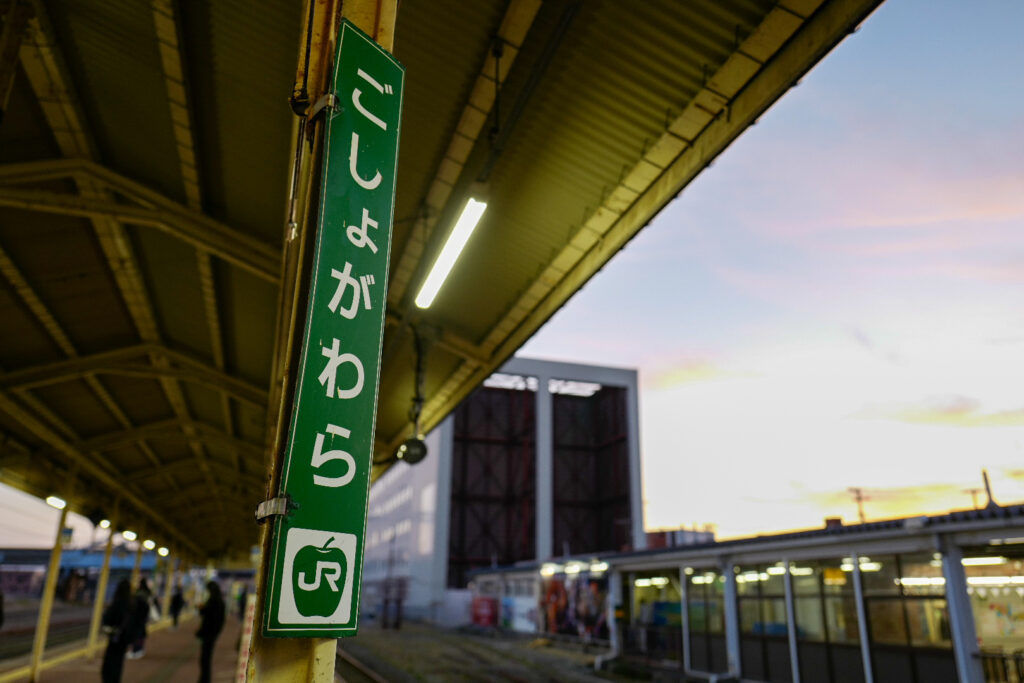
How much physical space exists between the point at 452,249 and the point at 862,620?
561 inches

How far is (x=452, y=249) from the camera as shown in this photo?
5.67m

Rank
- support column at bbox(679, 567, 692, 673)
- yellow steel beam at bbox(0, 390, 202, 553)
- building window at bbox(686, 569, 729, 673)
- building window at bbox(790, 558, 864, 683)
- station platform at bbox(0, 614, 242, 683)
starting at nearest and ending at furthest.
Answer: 1. yellow steel beam at bbox(0, 390, 202, 553)
2. station platform at bbox(0, 614, 242, 683)
3. building window at bbox(790, 558, 864, 683)
4. building window at bbox(686, 569, 729, 673)
5. support column at bbox(679, 567, 692, 673)

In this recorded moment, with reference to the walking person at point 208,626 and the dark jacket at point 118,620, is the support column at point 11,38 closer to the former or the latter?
the dark jacket at point 118,620

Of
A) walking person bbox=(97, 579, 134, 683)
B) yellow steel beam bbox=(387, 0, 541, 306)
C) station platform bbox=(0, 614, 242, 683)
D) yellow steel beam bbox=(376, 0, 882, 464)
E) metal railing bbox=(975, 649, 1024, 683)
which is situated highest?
yellow steel beam bbox=(387, 0, 541, 306)

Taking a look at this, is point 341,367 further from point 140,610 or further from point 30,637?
point 30,637

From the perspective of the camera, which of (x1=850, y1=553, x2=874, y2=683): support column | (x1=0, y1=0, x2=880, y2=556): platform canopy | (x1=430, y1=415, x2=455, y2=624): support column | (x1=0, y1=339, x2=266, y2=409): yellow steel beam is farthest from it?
(x1=430, y1=415, x2=455, y2=624): support column

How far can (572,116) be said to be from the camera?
19.3ft

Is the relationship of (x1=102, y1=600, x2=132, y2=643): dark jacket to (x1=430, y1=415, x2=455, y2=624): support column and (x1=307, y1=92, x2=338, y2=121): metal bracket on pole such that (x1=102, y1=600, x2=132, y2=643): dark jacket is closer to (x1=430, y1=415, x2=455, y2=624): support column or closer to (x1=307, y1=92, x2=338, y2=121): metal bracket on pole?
(x1=307, y1=92, x2=338, y2=121): metal bracket on pole

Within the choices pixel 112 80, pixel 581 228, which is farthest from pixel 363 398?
pixel 112 80

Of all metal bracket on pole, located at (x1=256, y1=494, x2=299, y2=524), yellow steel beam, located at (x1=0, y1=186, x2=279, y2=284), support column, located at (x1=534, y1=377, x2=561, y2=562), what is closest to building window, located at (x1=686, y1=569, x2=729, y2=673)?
yellow steel beam, located at (x1=0, y1=186, x2=279, y2=284)

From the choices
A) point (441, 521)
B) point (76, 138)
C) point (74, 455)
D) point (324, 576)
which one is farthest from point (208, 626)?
point (441, 521)

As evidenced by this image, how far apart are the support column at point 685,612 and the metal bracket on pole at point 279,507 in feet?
68.6

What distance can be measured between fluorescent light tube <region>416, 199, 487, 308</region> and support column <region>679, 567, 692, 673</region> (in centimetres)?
1769

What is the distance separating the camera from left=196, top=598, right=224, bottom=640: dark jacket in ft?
35.6
